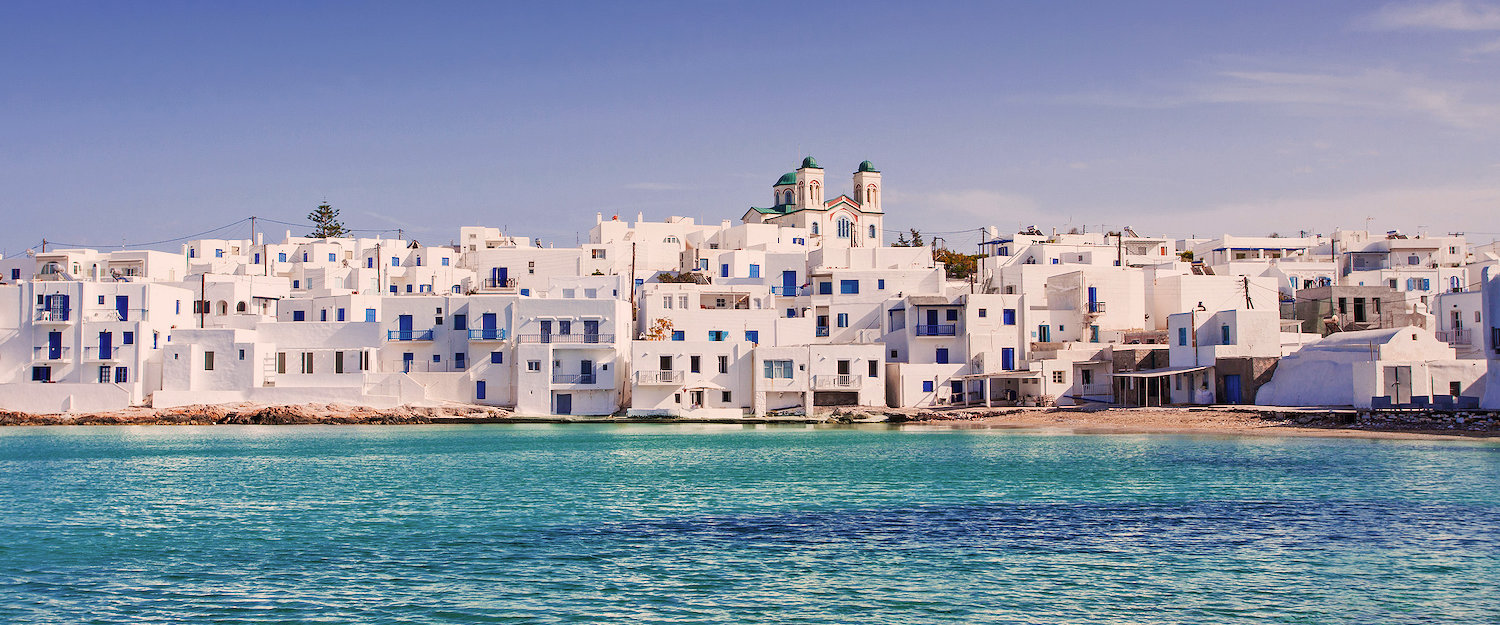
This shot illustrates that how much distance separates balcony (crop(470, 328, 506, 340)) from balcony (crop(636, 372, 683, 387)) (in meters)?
8.08

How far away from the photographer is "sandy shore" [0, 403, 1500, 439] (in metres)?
45.0

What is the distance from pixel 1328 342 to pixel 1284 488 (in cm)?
2862

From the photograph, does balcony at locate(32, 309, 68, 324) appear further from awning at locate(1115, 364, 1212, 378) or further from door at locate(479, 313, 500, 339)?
awning at locate(1115, 364, 1212, 378)

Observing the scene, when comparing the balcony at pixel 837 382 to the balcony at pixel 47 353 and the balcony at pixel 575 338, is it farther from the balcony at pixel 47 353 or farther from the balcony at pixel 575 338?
the balcony at pixel 47 353

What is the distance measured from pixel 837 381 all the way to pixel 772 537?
3789cm

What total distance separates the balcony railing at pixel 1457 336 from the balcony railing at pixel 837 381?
27.9 metres

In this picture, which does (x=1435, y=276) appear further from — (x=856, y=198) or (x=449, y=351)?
(x=449, y=351)

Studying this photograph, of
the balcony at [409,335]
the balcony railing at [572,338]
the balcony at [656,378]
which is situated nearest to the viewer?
the balcony at [656,378]

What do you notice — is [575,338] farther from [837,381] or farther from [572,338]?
[837,381]

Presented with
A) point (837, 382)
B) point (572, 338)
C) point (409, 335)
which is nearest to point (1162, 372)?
point (837, 382)

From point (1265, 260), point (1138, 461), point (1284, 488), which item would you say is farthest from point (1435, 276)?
point (1284, 488)

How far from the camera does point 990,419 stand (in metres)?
57.3

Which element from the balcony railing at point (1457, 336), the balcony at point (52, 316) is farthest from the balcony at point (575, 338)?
the balcony railing at point (1457, 336)

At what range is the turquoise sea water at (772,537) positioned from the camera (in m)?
17.8
